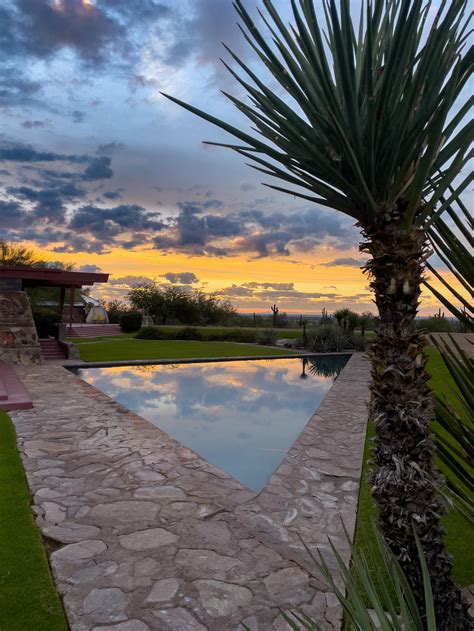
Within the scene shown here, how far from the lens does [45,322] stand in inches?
755

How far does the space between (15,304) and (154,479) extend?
38.1 ft

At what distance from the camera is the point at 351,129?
4.82ft

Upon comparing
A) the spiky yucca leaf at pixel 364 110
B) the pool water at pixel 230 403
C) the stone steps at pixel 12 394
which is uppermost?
the spiky yucca leaf at pixel 364 110

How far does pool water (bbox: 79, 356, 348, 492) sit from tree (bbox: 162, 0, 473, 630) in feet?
12.2

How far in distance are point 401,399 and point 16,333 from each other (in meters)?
14.2

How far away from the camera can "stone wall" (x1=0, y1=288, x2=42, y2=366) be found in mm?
13562

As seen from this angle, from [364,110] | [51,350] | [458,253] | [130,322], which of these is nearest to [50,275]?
[51,350]

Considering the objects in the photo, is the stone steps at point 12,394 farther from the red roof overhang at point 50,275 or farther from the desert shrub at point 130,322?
the desert shrub at point 130,322

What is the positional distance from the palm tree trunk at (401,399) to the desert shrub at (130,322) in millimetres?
26352

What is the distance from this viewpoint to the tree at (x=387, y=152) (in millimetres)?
1411

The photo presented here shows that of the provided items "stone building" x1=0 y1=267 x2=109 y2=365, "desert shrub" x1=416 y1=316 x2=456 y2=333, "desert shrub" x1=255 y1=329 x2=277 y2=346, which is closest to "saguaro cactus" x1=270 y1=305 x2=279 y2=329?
"desert shrub" x1=255 y1=329 x2=277 y2=346

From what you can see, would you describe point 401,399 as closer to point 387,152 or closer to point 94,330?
point 387,152

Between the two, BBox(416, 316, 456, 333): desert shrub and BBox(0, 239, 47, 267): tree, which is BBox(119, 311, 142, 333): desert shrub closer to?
BBox(0, 239, 47, 267): tree

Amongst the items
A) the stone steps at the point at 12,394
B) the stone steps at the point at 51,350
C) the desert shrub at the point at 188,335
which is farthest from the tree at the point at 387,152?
the desert shrub at the point at 188,335
